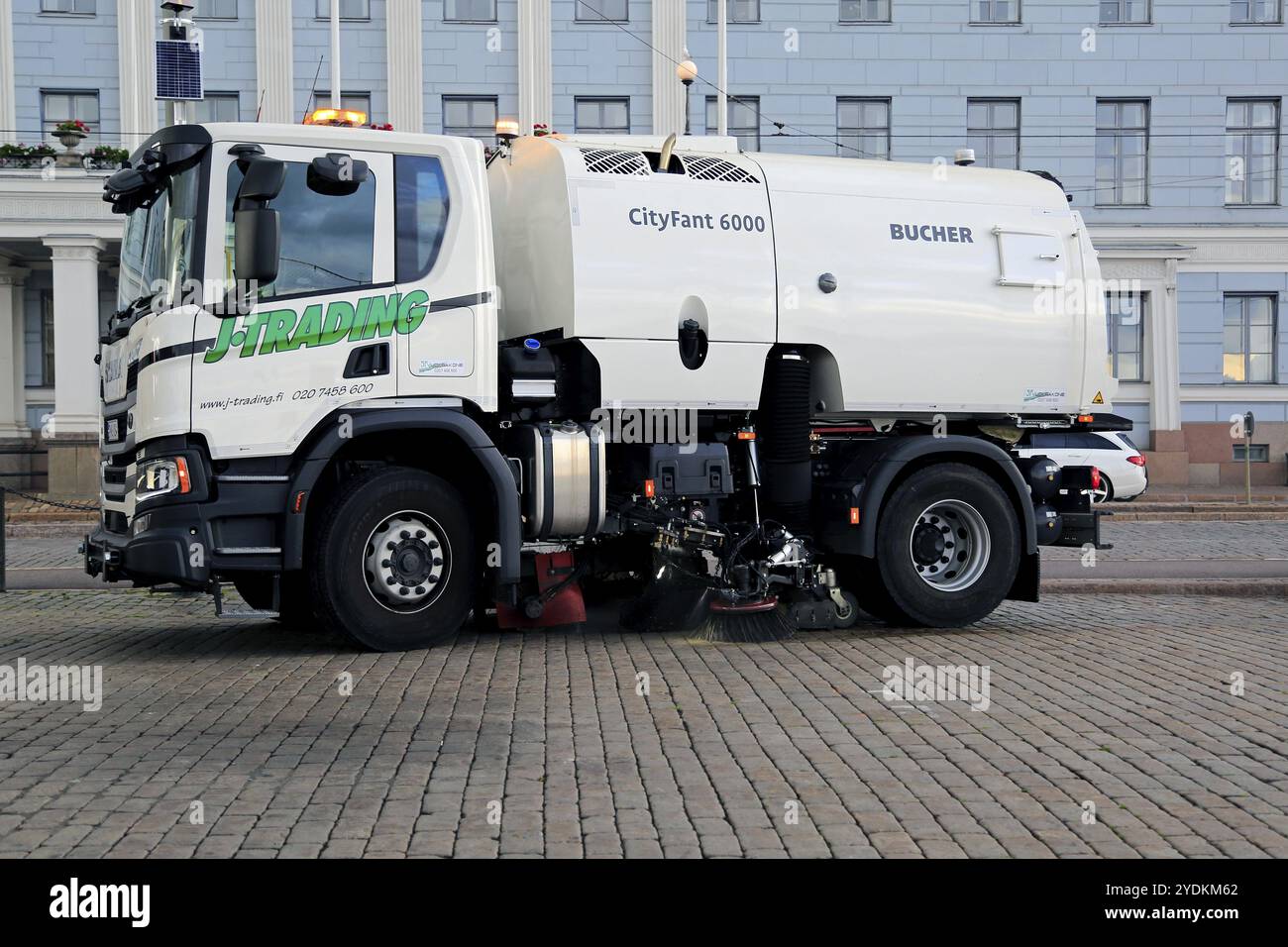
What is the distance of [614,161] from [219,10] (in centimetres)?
2369

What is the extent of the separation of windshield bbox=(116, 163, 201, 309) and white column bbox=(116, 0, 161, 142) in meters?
21.9

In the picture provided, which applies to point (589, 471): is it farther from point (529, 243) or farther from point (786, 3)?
point (786, 3)

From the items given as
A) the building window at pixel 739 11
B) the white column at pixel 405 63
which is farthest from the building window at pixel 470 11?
the building window at pixel 739 11

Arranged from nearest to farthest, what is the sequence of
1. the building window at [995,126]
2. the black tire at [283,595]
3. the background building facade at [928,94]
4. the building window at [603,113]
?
1. the black tire at [283,595]
2. the background building facade at [928,94]
3. the building window at [603,113]
4. the building window at [995,126]

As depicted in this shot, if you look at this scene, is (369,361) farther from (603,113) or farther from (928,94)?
(928,94)

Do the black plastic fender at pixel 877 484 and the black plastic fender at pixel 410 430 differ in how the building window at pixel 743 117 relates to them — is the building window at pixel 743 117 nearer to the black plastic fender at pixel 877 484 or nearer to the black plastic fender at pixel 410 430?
the black plastic fender at pixel 877 484

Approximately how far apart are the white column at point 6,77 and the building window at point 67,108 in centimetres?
55

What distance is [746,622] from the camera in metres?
10.2

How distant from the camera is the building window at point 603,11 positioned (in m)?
31.0

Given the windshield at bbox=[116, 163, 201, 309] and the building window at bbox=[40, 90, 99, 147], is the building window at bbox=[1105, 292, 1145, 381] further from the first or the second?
the windshield at bbox=[116, 163, 201, 309]

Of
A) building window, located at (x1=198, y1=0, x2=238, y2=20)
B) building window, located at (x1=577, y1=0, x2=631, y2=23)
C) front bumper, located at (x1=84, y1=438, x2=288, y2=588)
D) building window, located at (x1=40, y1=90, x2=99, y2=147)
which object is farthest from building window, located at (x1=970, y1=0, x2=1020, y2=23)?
front bumper, located at (x1=84, y1=438, x2=288, y2=588)

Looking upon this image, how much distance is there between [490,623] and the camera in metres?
10.8

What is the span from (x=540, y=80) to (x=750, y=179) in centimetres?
2181

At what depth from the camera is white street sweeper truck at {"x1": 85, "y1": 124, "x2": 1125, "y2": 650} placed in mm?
8820
